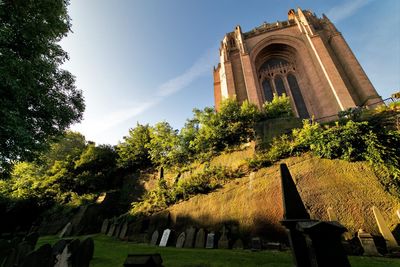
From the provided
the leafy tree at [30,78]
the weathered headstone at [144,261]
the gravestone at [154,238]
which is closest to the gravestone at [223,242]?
the gravestone at [154,238]

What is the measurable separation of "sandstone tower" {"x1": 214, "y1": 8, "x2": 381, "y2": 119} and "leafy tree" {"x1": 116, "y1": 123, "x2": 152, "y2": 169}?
10.4 m

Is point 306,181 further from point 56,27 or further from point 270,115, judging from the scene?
point 56,27

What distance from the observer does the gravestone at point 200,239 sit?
839 centimetres

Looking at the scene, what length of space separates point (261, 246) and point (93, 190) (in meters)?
16.4

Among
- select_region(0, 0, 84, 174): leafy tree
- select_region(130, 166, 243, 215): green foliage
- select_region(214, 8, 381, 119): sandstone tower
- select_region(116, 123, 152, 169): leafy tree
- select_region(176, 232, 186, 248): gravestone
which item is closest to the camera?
select_region(0, 0, 84, 174): leafy tree

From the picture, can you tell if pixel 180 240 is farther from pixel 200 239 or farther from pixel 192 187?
pixel 192 187

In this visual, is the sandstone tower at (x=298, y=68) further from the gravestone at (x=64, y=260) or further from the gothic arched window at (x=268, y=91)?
the gravestone at (x=64, y=260)

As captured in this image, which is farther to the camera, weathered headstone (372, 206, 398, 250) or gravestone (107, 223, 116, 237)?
gravestone (107, 223, 116, 237)

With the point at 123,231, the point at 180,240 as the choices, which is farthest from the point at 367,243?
the point at 123,231

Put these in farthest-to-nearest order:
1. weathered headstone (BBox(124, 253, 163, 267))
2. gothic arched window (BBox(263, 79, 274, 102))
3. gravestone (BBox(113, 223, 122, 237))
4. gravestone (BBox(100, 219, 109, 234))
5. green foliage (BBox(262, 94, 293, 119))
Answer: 1. gothic arched window (BBox(263, 79, 274, 102))
2. green foliage (BBox(262, 94, 293, 119))
3. gravestone (BBox(100, 219, 109, 234))
4. gravestone (BBox(113, 223, 122, 237))
5. weathered headstone (BBox(124, 253, 163, 267))

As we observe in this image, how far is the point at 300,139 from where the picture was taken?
10070 millimetres

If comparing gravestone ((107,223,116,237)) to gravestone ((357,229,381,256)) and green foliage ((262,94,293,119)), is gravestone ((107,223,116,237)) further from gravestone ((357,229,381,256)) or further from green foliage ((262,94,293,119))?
green foliage ((262,94,293,119))

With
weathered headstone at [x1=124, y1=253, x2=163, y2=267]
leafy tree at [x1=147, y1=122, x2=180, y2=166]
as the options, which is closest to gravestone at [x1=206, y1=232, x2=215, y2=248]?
weathered headstone at [x1=124, y1=253, x2=163, y2=267]

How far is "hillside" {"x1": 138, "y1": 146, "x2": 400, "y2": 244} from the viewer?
729cm
